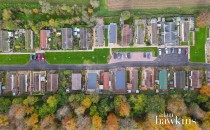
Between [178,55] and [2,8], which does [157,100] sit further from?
[2,8]

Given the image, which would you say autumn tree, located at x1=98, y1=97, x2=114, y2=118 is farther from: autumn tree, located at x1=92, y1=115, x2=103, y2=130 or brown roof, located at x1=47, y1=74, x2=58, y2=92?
brown roof, located at x1=47, y1=74, x2=58, y2=92

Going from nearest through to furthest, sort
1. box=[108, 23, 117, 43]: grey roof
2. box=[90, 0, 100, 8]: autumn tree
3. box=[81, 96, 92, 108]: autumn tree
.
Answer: box=[81, 96, 92, 108]: autumn tree, box=[90, 0, 100, 8]: autumn tree, box=[108, 23, 117, 43]: grey roof

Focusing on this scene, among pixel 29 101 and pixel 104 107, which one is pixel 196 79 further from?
pixel 29 101

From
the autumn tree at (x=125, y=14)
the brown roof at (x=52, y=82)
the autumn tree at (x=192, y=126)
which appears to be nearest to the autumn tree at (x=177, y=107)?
the autumn tree at (x=192, y=126)

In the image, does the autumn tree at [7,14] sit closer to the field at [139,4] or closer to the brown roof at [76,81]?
the brown roof at [76,81]

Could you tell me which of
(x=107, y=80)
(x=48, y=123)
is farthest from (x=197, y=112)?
(x=48, y=123)

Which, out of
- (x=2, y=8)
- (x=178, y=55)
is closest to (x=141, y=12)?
(x=178, y=55)

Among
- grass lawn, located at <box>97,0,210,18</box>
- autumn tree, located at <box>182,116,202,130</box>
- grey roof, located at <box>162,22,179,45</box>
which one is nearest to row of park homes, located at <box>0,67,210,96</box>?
grey roof, located at <box>162,22,179,45</box>
